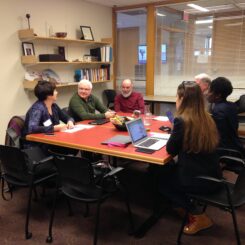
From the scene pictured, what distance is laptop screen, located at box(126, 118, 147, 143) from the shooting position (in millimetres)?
2455

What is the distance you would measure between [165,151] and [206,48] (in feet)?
11.9

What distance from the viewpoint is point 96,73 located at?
217 inches

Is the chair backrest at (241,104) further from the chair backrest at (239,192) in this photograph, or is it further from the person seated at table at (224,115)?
the chair backrest at (239,192)

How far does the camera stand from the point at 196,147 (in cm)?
200

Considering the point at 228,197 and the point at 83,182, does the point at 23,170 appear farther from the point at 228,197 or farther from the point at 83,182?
the point at 228,197

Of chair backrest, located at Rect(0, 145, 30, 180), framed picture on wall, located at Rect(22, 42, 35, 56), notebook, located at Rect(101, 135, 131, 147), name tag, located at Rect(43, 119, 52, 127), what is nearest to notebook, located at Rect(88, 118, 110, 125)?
name tag, located at Rect(43, 119, 52, 127)

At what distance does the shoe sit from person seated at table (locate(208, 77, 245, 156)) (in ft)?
2.47

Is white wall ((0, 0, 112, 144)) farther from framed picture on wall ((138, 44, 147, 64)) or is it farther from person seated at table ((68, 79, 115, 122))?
framed picture on wall ((138, 44, 147, 64))

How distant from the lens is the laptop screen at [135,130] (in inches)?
96.7

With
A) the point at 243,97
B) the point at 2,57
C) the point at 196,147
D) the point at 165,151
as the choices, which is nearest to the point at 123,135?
the point at 165,151

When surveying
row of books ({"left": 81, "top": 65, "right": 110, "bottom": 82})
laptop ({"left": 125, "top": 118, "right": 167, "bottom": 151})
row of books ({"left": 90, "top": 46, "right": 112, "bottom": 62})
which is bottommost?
laptop ({"left": 125, "top": 118, "right": 167, "bottom": 151})

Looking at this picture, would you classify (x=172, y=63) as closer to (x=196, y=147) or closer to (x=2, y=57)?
(x=2, y=57)

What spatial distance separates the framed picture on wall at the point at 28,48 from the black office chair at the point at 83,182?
2684 mm

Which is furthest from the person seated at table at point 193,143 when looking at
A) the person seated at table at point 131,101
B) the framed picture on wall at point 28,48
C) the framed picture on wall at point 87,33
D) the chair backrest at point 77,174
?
the framed picture on wall at point 87,33
